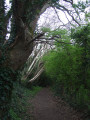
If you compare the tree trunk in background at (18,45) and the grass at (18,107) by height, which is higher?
the tree trunk in background at (18,45)

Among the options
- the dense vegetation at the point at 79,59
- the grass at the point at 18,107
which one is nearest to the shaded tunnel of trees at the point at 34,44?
the dense vegetation at the point at 79,59

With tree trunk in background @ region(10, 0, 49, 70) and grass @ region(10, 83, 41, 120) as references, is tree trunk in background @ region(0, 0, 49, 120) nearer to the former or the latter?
tree trunk in background @ region(10, 0, 49, 70)

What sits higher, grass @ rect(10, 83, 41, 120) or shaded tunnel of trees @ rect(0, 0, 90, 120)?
shaded tunnel of trees @ rect(0, 0, 90, 120)

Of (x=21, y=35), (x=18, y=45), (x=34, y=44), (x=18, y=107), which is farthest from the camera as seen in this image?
(x=18, y=107)

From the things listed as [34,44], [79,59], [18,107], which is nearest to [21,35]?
[34,44]

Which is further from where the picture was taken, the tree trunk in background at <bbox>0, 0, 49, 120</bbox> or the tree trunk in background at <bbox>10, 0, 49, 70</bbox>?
the tree trunk in background at <bbox>10, 0, 49, 70</bbox>

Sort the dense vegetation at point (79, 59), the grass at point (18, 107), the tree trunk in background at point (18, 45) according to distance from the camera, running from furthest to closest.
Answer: the dense vegetation at point (79, 59) < the grass at point (18, 107) < the tree trunk in background at point (18, 45)

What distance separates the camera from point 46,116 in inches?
302

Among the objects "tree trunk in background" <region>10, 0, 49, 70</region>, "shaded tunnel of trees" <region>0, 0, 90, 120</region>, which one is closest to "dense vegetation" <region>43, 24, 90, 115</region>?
"shaded tunnel of trees" <region>0, 0, 90, 120</region>

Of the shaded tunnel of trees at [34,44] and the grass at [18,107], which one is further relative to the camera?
the grass at [18,107]

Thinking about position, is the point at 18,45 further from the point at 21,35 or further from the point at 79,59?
the point at 79,59

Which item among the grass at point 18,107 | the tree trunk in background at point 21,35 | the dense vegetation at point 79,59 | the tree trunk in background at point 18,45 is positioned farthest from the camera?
the dense vegetation at point 79,59

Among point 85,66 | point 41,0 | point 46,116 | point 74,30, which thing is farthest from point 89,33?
point 46,116

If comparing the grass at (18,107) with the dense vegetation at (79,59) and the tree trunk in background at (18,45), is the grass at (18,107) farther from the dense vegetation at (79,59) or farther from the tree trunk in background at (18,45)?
the dense vegetation at (79,59)
